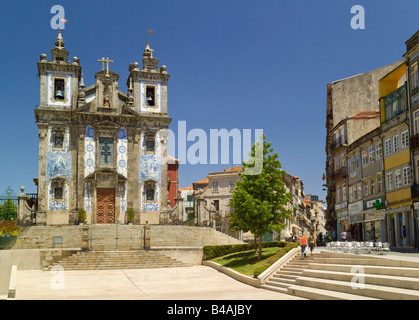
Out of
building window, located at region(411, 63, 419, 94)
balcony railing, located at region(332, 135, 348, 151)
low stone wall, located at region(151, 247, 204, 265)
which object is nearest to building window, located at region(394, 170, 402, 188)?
building window, located at region(411, 63, 419, 94)

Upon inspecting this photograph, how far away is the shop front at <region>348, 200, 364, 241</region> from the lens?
43.2 meters

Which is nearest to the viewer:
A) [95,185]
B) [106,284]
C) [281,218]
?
[106,284]

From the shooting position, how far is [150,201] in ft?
153

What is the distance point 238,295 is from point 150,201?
26883mm

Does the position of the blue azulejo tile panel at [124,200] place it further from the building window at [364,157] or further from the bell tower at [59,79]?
the building window at [364,157]

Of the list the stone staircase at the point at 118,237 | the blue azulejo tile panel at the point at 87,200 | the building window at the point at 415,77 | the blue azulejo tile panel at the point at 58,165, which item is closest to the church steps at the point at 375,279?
the building window at the point at 415,77

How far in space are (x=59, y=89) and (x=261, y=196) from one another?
23.7m

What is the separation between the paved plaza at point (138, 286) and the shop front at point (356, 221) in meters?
15.8

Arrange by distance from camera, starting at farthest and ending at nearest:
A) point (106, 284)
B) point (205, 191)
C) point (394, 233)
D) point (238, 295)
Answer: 1. point (205, 191)
2. point (394, 233)
3. point (106, 284)
4. point (238, 295)

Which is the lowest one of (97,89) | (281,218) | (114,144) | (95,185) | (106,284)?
(106,284)

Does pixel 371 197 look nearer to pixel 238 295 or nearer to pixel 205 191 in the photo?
pixel 238 295

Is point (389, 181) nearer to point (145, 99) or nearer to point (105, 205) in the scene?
point (145, 99)

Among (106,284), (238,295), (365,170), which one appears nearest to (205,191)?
(365,170)

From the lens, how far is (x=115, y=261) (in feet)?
109
